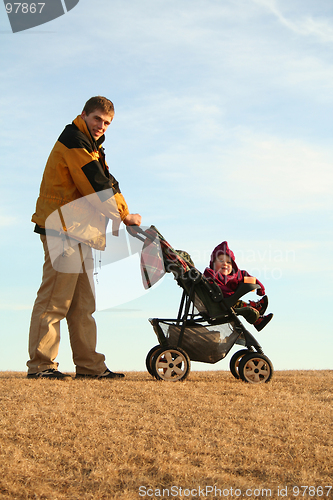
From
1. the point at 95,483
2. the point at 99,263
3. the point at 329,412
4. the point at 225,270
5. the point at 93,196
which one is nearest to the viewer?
the point at 95,483

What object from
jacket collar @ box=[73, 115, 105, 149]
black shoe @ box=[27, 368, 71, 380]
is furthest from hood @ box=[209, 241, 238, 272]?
black shoe @ box=[27, 368, 71, 380]

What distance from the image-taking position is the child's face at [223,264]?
523 cm

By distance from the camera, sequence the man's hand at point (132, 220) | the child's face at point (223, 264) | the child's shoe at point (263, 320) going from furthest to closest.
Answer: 1. the child's face at point (223, 264)
2. the child's shoe at point (263, 320)
3. the man's hand at point (132, 220)

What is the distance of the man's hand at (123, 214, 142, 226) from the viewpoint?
467 centimetres

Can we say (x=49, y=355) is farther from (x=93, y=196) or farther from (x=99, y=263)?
(x=93, y=196)

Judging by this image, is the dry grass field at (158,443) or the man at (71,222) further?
the man at (71,222)

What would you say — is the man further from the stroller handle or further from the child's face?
the child's face

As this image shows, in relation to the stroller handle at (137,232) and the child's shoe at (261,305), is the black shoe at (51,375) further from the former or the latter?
the child's shoe at (261,305)

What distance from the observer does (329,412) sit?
3715mm

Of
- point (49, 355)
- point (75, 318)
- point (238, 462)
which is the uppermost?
point (75, 318)

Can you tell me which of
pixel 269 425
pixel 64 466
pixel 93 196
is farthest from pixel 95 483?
pixel 93 196

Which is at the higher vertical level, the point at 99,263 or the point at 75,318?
the point at 99,263

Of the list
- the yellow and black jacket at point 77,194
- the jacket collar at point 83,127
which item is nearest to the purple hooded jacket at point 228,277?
the yellow and black jacket at point 77,194

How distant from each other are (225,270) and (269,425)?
2.22 meters
